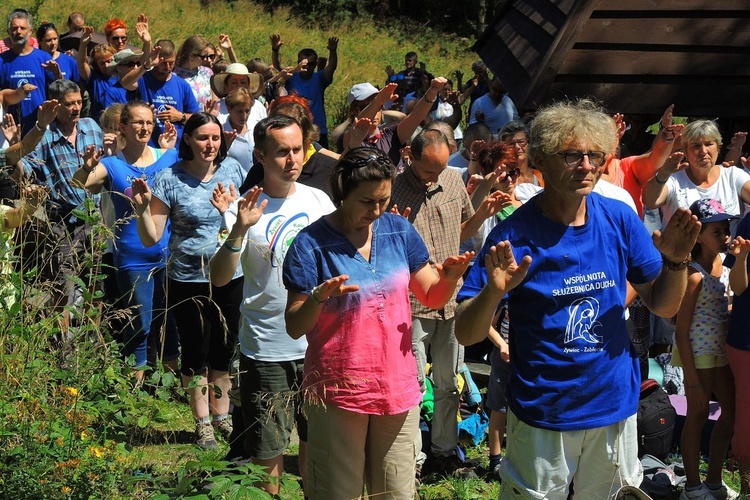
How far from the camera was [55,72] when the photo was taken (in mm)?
8945

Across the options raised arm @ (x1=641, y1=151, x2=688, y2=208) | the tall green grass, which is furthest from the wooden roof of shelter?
the tall green grass

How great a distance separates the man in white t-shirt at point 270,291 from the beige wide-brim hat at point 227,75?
422cm

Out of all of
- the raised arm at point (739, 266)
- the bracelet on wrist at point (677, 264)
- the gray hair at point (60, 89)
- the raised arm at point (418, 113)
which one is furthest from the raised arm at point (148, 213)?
the raised arm at point (739, 266)

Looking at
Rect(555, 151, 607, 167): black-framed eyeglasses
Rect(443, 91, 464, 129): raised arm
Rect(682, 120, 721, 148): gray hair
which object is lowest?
Rect(443, 91, 464, 129): raised arm

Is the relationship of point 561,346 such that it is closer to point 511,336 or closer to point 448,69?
point 511,336

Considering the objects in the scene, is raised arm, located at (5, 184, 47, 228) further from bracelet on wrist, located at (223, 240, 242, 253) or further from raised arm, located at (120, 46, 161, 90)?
raised arm, located at (120, 46, 161, 90)

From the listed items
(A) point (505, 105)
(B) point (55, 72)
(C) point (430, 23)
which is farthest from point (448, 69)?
(B) point (55, 72)

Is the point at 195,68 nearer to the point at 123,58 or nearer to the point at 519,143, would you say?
the point at 123,58

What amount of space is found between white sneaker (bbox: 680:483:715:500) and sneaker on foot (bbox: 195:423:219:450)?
2652 millimetres

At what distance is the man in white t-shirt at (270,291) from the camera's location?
4.21 m

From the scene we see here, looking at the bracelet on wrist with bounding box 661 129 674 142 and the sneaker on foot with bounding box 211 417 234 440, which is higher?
the bracelet on wrist with bounding box 661 129 674 142

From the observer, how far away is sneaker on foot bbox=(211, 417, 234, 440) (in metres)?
5.63

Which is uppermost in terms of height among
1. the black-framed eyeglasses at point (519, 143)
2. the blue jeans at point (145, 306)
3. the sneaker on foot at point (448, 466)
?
the black-framed eyeglasses at point (519, 143)

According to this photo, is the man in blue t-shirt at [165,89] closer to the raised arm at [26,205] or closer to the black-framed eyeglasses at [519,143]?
the black-framed eyeglasses at [519,143]
